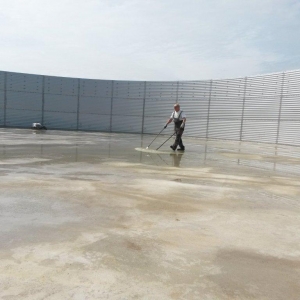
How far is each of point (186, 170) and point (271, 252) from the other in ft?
13.3

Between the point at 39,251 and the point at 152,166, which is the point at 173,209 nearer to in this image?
the point at 39,251

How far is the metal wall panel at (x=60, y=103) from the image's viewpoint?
2792 centimetres

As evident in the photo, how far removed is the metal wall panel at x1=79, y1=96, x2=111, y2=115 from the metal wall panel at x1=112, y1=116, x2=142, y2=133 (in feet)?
3.74

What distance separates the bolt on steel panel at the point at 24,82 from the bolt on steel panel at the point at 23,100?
359mm

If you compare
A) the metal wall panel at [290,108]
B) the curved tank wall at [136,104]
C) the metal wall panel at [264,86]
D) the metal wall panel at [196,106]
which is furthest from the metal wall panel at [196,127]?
the metal wall panel at [290,108]

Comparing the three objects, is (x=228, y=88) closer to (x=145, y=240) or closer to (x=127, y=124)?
(x=127, y=124)

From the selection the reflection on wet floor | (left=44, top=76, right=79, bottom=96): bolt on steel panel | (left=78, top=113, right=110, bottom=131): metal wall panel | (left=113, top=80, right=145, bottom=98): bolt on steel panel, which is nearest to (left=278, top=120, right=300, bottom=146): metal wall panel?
the reflection on wet floor

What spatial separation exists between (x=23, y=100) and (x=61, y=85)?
3.57 metres

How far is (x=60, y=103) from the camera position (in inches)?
1109

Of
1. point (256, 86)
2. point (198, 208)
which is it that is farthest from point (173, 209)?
point (256, 86)

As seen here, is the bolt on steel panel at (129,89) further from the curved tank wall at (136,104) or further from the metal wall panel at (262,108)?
the metal wall panel at (262,108)

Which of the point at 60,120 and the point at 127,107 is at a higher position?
the point at 127,107

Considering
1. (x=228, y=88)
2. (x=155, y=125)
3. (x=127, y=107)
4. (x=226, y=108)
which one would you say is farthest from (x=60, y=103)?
(x=228, y=88)

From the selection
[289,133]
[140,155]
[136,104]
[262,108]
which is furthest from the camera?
[136,104]
